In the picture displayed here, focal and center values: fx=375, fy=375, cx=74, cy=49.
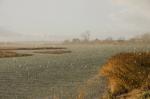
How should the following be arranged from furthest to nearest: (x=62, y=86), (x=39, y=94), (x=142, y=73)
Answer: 1. (x=62, y=86)
2. (x=39, y=94)
3. (x=142, y=73)

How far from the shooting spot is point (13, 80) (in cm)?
3719

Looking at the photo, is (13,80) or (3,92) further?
(13,80)

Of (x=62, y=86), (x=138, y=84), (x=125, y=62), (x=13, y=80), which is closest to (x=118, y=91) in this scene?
(x=138, y=84)

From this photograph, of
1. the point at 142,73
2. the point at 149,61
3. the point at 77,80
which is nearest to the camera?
the point at 142,73

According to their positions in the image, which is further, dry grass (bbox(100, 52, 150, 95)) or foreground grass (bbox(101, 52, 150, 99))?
dry grass (bbox(100, 52, 150, 95))

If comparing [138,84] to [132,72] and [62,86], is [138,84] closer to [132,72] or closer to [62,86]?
[132,72]

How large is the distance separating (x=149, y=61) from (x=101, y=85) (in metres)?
4.21

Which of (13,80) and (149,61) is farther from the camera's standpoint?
(13,80)

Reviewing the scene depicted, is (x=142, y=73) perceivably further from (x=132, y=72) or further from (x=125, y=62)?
(x=125, y=62)

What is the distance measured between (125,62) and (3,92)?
9.70 metres

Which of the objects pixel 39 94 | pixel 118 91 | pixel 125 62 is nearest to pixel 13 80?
pixel 39 94

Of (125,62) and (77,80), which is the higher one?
(125,62)

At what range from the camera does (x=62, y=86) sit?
1230 inches

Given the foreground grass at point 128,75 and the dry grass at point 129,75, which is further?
the dry grass at point 129,75
